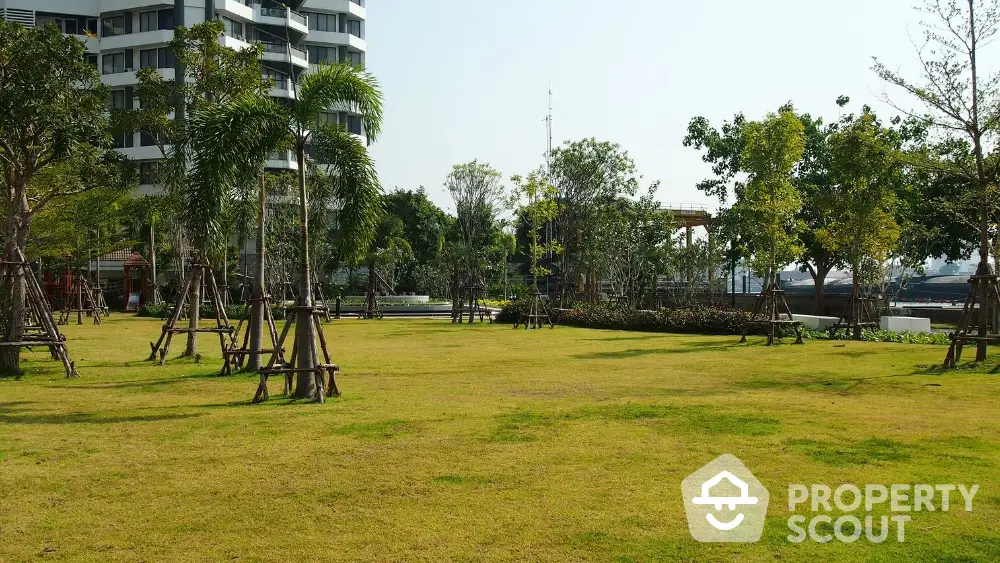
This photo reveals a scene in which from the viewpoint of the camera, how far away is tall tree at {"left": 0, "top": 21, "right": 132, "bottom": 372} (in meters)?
16.6

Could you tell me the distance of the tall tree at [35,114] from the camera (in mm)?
16641

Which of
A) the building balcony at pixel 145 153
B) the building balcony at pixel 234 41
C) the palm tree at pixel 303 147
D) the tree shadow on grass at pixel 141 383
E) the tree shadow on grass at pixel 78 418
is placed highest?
the building balcony at pixel 234 41

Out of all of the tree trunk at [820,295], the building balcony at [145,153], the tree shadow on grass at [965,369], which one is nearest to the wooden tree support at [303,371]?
the tree shadow on grass at [965,369]

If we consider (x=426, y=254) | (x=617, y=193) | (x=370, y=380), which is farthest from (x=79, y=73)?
(x=426, y=254)

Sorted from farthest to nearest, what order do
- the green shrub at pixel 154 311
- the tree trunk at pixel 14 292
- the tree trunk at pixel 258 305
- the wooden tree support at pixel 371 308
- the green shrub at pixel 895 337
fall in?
the wooden tree support at pixel 371 308 → the green shrub at pixel 154 311 → the green shrub at pixel 895 337 → the tree trunk at pixel 14 292 → the tree trunk at pixel 258 305

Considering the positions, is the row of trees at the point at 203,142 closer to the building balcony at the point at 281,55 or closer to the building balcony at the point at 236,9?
the building balcony at the point at 236,9

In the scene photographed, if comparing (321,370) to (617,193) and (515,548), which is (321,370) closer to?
(515,548)

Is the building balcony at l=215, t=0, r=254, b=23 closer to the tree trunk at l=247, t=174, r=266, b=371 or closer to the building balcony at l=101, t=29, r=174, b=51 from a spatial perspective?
the building balcony at l=101, t=29, r=174, b=51

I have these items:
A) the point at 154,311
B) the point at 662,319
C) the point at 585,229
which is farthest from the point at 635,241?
the point at 154,311

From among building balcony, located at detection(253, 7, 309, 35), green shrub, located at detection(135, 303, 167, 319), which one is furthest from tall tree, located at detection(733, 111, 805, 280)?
building balcony, located at detection(253, 7, 309, 35)

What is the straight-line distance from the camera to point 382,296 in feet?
169

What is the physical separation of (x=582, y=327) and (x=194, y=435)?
83.5ft
